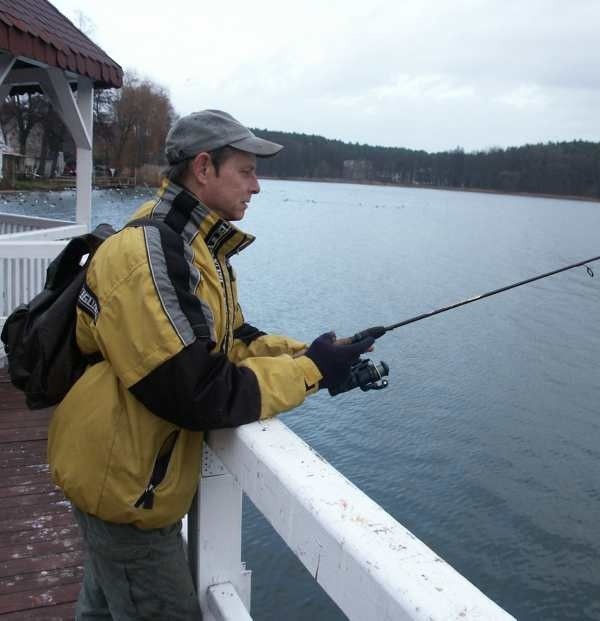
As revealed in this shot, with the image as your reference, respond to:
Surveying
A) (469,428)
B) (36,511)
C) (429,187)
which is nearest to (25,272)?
(36,511)

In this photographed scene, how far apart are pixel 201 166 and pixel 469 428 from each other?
8043mm

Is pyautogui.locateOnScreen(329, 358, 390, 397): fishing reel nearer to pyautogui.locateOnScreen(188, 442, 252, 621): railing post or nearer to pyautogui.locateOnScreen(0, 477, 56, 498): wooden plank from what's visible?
pyautogui.locateOnScreen(188, 442, 252, 621): railing post

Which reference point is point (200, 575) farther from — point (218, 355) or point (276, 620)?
point (276, 620)

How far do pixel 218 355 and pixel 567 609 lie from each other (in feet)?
17.7

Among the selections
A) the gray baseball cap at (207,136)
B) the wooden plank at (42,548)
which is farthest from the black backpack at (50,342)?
the wooden plank at (42,548)

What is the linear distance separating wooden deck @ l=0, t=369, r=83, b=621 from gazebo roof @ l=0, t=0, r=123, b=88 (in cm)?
318

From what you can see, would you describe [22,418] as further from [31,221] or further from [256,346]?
[31,221]

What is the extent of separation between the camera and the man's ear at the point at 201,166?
72.9 inches

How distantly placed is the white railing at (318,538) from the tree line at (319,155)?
8278 mm

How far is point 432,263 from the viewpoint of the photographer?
25.5m

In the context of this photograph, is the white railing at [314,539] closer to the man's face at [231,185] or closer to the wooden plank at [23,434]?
the man's face at [231,185]

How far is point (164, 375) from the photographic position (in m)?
1.53

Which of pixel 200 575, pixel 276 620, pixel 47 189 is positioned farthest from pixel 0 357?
pixel 47 189

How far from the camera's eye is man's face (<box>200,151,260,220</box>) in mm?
1883
